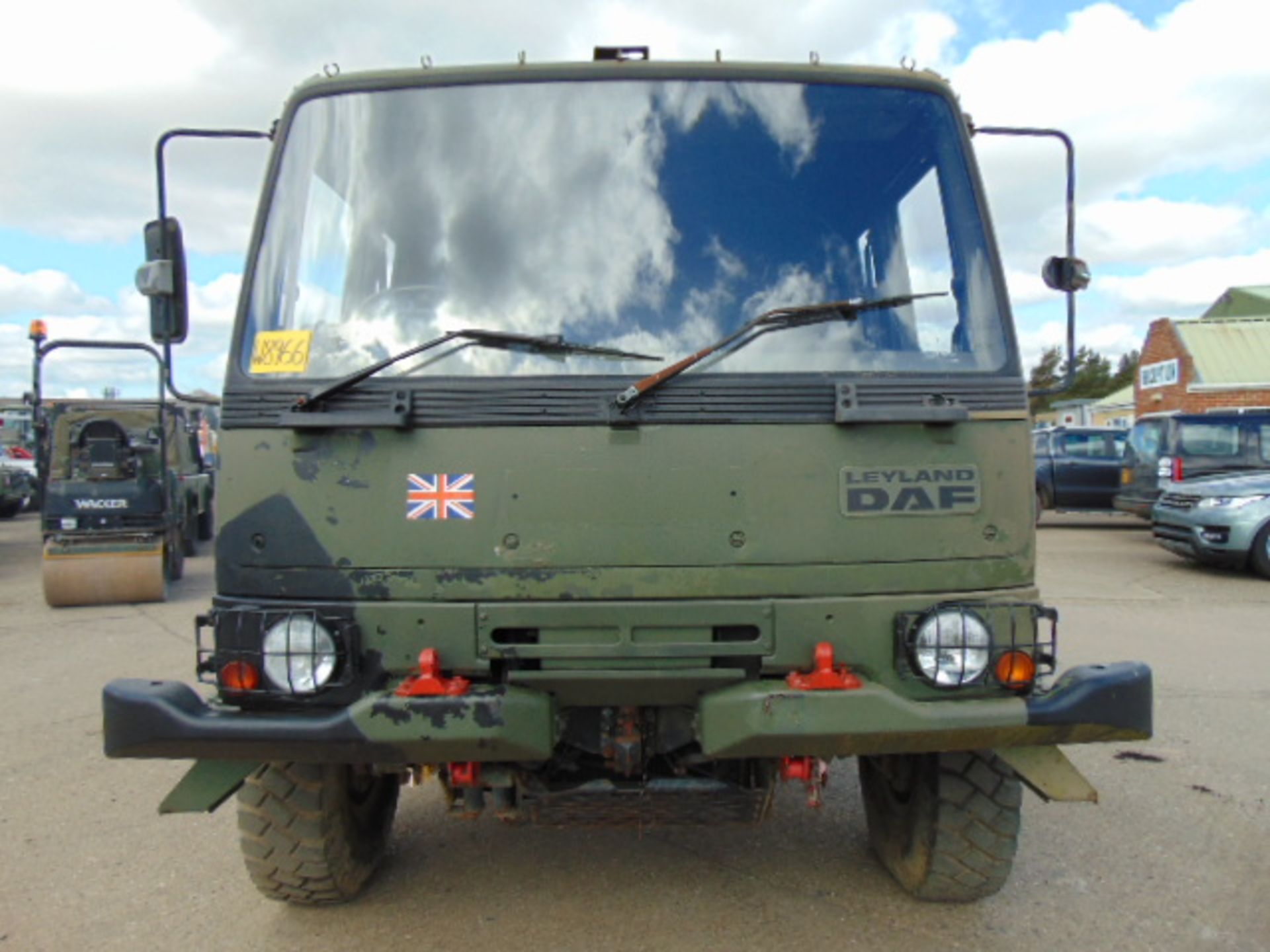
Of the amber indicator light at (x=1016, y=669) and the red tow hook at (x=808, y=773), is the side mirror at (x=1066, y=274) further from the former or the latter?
the red tow hook at (x=808, y=773)

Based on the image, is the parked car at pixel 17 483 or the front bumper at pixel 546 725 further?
the parked car at pixel 17 483

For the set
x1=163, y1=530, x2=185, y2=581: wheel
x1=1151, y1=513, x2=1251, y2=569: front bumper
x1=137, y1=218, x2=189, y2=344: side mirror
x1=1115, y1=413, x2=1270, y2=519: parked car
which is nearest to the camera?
x1=137, y1=218, x2=189, y2=344: side mirror

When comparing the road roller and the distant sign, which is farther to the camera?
the distant sign

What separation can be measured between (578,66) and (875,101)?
36.0 inches

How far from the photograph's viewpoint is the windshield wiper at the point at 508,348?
3.06 meters

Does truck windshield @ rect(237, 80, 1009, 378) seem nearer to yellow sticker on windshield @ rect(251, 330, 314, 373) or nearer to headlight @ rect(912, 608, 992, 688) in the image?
yellow sticker on windshield @ rect(251, 330, 314, 373)

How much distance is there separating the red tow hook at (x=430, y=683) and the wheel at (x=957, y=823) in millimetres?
1494

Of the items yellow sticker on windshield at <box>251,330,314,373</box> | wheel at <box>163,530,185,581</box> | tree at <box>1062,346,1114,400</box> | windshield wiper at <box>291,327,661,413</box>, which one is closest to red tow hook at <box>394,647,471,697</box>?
windshield wiper at <box>291,327,661,413</box>

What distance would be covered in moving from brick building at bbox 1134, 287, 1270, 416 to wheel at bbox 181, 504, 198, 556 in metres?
23.8

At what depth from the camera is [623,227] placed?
3.19 metres

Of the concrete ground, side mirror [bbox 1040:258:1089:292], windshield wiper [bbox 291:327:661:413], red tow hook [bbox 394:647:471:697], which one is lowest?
the concrete ground

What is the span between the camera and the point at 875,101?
334 centimetres

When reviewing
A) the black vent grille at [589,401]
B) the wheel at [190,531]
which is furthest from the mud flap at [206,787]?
the wheel at [190,531]

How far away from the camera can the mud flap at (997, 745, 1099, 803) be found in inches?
121
